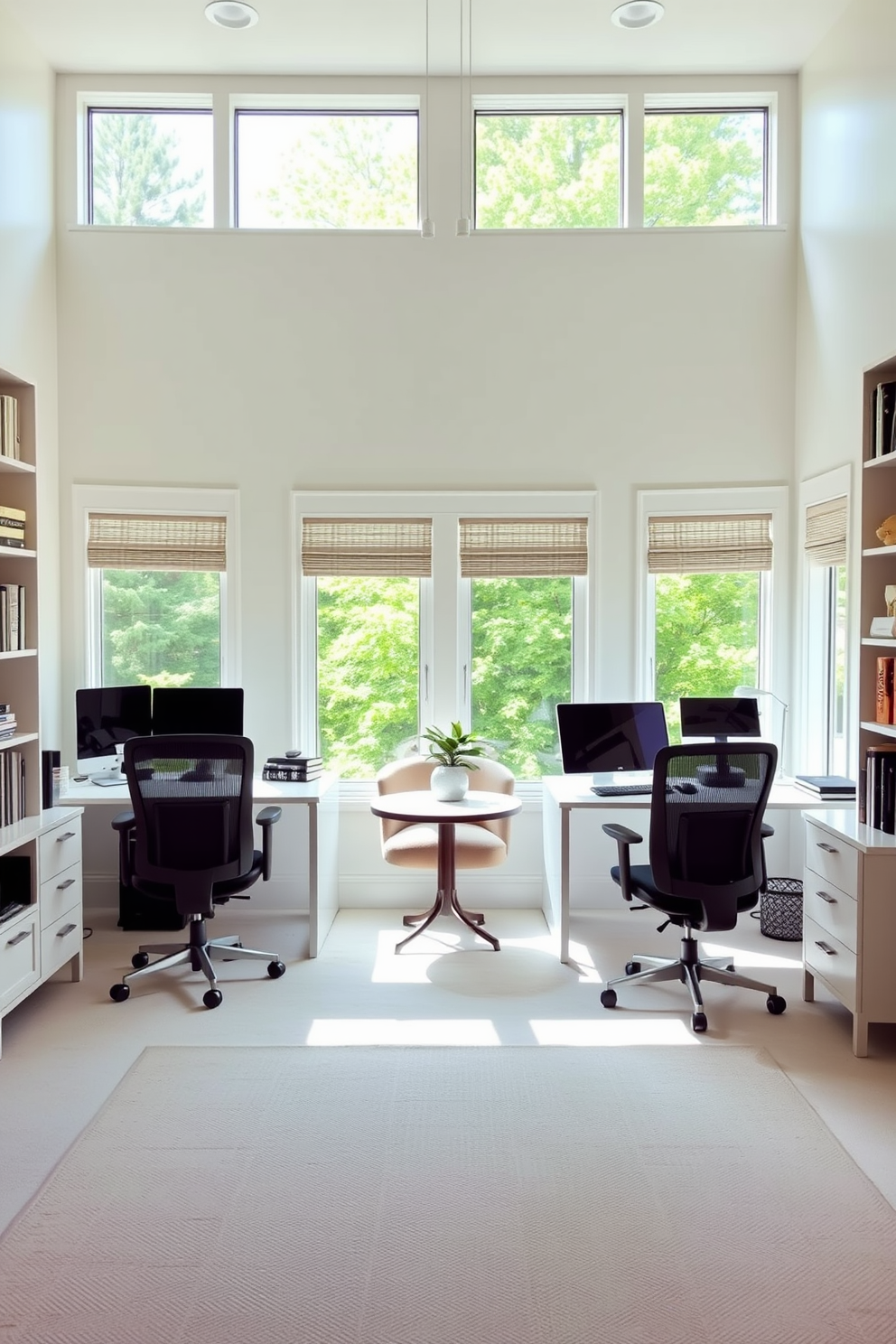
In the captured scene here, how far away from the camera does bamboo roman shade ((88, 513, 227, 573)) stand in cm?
554

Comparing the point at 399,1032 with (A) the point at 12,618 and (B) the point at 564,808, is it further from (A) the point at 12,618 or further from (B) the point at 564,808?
(A) the point at 12,618

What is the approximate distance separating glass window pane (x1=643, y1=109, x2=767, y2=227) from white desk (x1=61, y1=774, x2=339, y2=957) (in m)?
3.92

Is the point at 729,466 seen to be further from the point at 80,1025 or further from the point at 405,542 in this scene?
the point at 80,1025

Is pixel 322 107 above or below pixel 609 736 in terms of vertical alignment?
above

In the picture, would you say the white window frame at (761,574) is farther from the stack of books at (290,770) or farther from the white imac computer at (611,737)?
the stack of books at (290,770)

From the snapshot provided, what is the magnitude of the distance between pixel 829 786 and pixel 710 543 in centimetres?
162

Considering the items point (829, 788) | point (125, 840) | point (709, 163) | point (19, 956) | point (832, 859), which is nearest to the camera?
point (19, 956)

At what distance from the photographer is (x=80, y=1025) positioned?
12.8 ft

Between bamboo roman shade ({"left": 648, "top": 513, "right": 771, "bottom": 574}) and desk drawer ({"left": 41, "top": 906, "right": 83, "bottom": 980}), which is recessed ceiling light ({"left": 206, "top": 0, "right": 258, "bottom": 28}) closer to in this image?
bamboo roman shade ({"left": 648, "top": 513, "right": 771, "bottom": 574})

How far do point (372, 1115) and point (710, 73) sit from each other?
566 cm

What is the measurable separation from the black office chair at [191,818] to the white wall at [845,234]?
109 inches

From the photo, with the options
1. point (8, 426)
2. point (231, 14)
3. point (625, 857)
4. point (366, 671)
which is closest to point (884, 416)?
point (625, 857)

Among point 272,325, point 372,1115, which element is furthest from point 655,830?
point 272,325

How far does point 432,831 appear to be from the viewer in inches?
206
